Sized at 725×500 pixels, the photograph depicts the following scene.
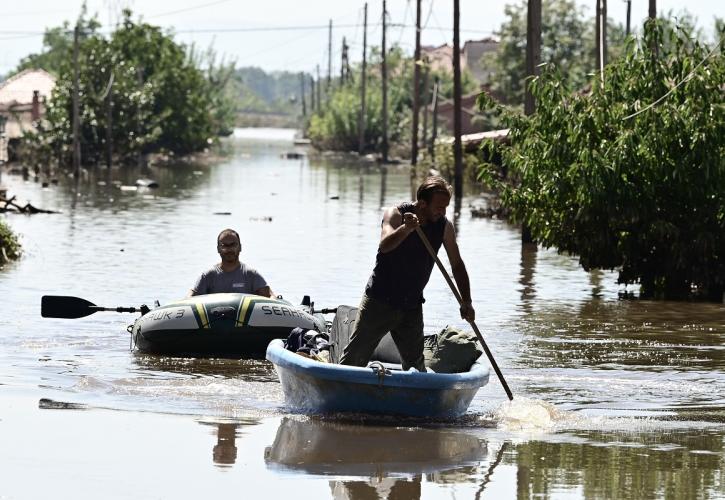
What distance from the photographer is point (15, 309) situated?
64.0 ft

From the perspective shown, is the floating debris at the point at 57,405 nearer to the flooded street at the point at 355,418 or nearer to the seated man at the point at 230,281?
the flooded street at the point at 355,418

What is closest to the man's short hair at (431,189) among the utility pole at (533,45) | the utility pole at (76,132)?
the utility pole at (533,45)

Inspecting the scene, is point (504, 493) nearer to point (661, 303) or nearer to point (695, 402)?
point (695, 402)

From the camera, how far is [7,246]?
25.1 metres

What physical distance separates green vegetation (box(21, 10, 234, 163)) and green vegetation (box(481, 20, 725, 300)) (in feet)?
156

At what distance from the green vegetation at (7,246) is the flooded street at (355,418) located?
21cm

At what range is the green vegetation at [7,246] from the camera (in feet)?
81.7

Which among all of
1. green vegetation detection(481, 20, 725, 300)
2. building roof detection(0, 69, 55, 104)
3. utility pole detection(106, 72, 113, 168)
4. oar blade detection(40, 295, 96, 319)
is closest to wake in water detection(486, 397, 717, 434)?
oar blade detection(40, 295, 96, 319)

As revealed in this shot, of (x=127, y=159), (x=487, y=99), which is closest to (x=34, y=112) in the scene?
(x=127, y=159)

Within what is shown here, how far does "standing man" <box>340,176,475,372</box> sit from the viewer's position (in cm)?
1097

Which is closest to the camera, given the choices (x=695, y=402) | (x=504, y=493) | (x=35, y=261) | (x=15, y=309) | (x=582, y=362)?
(x=504, y=493)

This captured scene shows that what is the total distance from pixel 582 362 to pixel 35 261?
1250cm

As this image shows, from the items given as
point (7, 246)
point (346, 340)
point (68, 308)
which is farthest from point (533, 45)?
point (346, 340)

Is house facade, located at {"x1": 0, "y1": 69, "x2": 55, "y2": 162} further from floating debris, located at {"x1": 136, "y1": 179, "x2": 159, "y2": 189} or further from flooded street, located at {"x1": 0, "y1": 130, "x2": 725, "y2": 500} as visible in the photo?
flooded street, located at {"x1": 0, "y1": 130, "x2": 725, "y2": 500}
